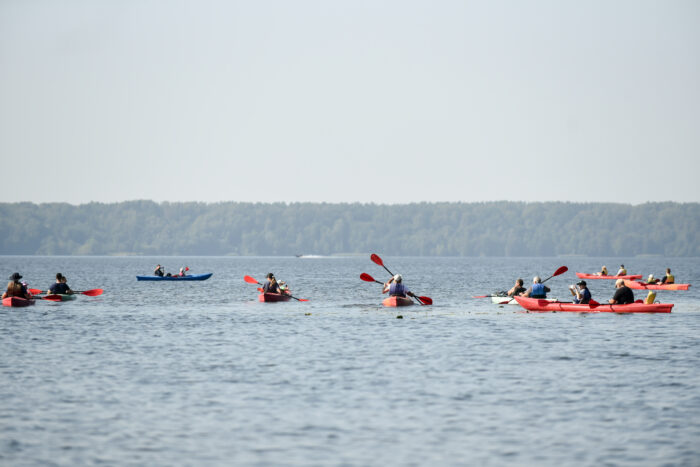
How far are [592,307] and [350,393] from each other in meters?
23.2

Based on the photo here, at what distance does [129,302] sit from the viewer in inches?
2279

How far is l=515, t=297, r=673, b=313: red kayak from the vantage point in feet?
137

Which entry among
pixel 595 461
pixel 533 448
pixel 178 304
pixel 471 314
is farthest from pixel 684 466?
pixel 178 304

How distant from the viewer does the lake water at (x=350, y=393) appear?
16641 mm

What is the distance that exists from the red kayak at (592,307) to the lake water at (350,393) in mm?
1049

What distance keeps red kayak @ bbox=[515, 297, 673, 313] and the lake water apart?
1.05 meters

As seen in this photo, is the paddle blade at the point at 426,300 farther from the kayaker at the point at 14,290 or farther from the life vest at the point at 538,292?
the kayaker at the point at 14,290

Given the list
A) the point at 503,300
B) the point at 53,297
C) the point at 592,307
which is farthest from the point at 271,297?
the point at 592,307

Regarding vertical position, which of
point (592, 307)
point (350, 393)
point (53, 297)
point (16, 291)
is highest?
point (16, 291)

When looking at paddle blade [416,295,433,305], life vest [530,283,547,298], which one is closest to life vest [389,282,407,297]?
paddle blade [416,295,433,305]

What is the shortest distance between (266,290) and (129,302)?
9.98 metres

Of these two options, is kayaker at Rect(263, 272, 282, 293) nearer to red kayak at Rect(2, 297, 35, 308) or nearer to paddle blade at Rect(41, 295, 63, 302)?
paddle blade at Rect(41, 295, 63, 302)

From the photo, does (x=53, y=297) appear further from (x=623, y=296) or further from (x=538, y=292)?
(x=623, y=296)

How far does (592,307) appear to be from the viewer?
42.2m
